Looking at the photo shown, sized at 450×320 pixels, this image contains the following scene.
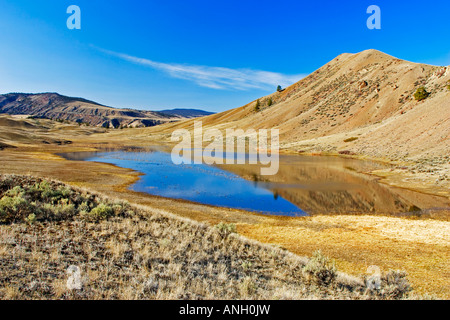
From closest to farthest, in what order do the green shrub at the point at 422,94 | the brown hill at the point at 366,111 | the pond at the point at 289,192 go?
1. the pond at the point at 289,192
2. the brown hill at the point at 366,111
3. the green shrub at the point at 422,94

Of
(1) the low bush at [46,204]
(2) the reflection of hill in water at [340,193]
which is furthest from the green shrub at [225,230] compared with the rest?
(2) the reflection of hill in water at [340,193]

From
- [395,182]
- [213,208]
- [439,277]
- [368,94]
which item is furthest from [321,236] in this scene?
[368,94]

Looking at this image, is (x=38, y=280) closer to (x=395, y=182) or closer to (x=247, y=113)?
(x=395, y=182)

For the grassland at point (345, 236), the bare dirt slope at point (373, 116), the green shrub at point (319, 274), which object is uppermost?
the bare dirt slope at point (373, 116)

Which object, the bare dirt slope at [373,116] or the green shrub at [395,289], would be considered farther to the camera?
the bare dirt slope at [373,116]

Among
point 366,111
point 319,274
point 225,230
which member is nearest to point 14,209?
point 225,230

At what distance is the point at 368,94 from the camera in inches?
3912

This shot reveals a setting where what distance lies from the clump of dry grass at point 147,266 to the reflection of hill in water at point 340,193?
1434 cm

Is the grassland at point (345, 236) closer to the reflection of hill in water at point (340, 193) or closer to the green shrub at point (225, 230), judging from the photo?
the green shrub at point (225, 230)

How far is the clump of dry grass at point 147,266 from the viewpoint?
16.6ft

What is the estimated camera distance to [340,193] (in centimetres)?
2683

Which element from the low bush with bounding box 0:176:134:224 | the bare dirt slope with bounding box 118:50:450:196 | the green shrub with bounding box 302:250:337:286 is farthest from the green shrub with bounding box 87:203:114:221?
the bare dirt slope with bounding box 118:50:450:196
